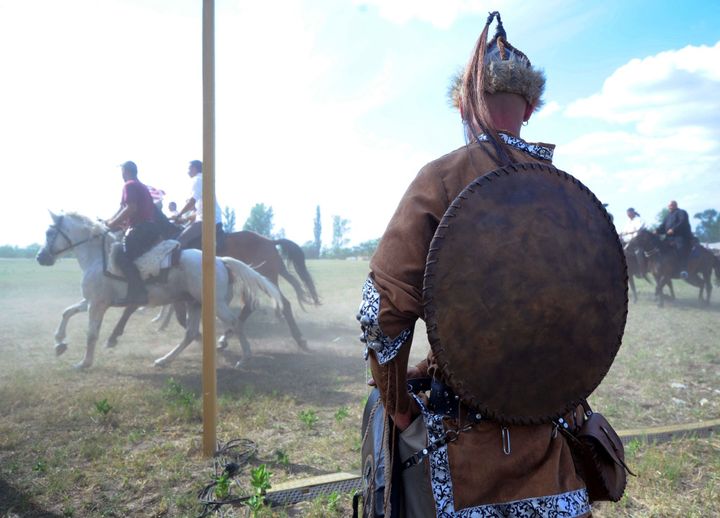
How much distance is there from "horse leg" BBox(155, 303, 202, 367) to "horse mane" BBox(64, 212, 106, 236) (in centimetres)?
141

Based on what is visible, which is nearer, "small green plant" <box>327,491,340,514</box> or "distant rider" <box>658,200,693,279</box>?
"small green plant" <box>327,491,340,514</box>

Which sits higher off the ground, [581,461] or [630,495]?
[581,461]

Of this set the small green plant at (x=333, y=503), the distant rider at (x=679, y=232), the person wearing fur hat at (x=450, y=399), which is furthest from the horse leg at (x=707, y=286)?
the person wearing fur hat at (x=450, y=399)

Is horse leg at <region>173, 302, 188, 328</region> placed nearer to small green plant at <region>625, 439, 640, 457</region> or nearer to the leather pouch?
small green plant at <region>625, 439, 640, 457</region>

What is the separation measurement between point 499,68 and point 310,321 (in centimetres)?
721

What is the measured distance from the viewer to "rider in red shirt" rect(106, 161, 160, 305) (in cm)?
566

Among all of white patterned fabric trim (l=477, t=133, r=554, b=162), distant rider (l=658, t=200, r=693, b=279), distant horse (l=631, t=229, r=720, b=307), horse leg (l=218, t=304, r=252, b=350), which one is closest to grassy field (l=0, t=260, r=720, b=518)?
horse leg (l=218, t=304, r=252, b=350)

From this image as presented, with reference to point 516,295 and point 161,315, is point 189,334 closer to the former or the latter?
point 161,315

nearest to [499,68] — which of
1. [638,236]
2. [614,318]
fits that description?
[614,318]

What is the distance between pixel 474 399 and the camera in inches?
46.1

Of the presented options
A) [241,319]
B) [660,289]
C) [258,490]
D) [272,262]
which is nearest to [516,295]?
[258,490]

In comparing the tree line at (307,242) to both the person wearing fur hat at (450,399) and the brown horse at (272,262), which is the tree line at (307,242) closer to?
the brown horse at (272,262)

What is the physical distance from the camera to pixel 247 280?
20.9ft

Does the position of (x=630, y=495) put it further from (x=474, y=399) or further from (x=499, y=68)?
(x=499, y=68)
